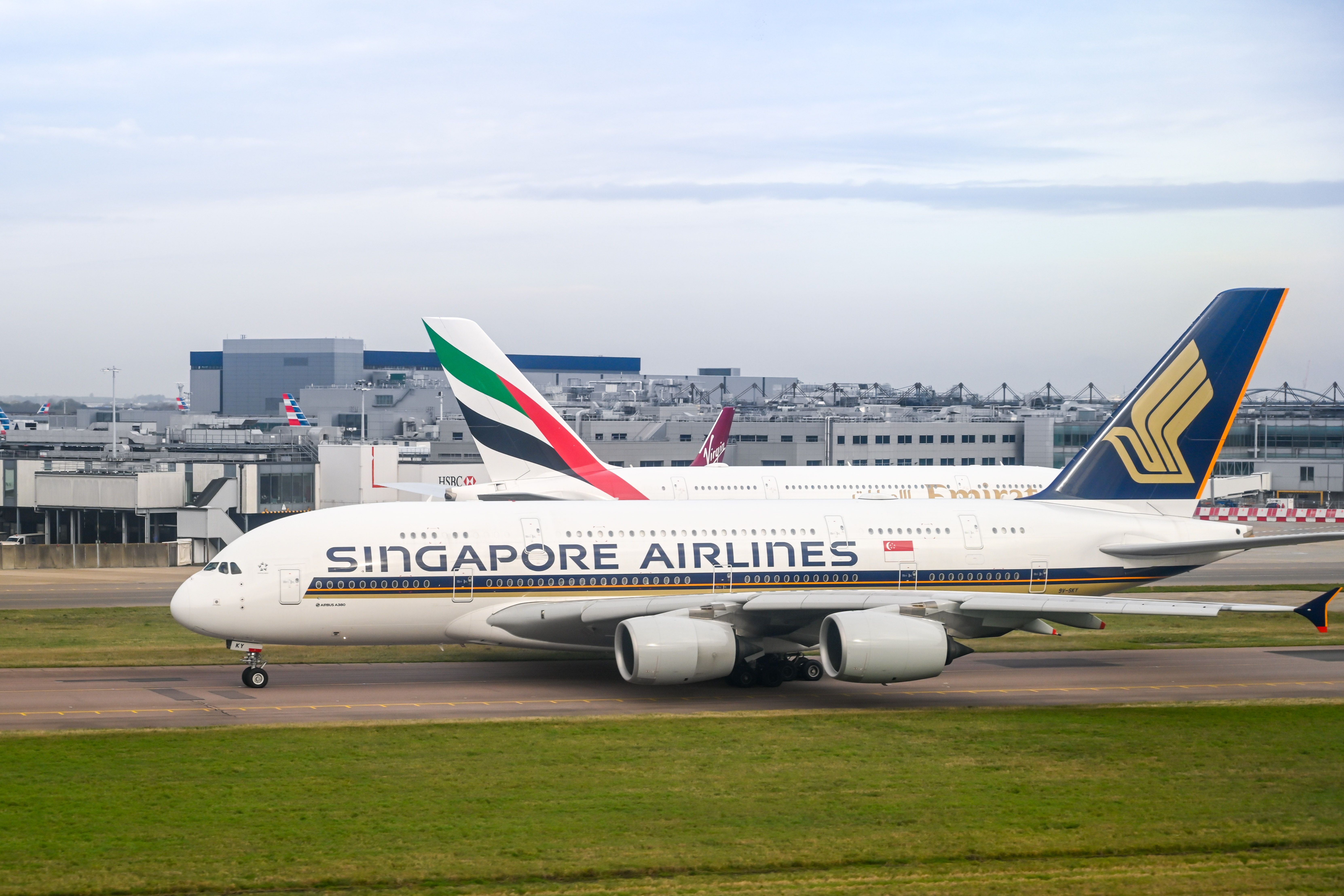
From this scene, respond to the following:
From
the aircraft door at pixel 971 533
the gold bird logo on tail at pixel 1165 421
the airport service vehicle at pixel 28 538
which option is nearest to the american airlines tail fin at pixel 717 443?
the airport service vehicle at pixel 28 538

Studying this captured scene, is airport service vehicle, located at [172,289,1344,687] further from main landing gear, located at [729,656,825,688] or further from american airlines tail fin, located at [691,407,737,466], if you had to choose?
american airlines tail fin, located at [691,407,737,466]

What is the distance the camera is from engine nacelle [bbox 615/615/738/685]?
30.3 meters

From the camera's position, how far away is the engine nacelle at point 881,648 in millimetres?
30234

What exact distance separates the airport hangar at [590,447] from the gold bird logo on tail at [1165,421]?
2205 centimetres

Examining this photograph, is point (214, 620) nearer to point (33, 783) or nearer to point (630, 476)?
point (33, 783)

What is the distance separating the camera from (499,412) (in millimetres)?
48750

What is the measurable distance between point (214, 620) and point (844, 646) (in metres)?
14.6

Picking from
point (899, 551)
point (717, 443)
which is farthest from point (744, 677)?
point (717, 443)

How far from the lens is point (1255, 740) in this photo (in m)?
27.7

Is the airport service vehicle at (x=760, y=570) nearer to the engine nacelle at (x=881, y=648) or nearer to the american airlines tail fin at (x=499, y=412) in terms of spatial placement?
the engine nacelle at (x=881, y=648)

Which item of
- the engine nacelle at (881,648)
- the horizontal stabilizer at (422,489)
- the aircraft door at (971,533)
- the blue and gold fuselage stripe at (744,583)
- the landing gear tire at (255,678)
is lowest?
the landing gear tire at (255,678)

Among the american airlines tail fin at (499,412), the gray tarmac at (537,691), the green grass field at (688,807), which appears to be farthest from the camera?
the american airlines tail fin at (499,412)

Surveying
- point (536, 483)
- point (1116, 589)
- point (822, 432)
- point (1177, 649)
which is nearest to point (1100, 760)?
point (1116, 589)

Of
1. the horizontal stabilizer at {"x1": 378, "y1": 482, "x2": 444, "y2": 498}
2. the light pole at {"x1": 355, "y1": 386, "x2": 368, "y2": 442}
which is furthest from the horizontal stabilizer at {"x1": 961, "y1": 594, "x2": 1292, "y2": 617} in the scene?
the light pole at {"x1": 355, "y1": 386, "x2": 368, "y2": 442}
